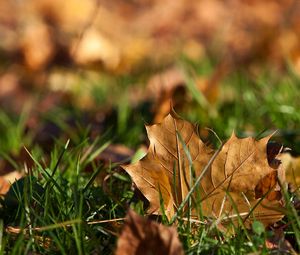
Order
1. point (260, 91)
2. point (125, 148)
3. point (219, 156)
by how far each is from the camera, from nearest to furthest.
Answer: point (219, 156)
point (125, 148)
point (260, 91)

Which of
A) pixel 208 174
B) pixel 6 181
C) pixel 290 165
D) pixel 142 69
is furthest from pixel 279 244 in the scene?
pixel 142 69

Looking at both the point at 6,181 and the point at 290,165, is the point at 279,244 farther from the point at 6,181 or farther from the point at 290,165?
the point at 6,181

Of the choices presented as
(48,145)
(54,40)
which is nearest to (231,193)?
(48,145)

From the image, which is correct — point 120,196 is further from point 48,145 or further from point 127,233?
point 48,145

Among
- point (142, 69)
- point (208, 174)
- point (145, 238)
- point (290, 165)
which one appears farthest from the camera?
point (142, 69)

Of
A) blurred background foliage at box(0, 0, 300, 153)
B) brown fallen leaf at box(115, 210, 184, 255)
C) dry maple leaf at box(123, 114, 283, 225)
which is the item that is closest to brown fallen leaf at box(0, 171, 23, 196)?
blurred background foliage at box(0, 0, 300, 153)

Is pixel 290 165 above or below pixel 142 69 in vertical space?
above

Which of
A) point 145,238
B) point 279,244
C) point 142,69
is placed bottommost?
point 142,69
